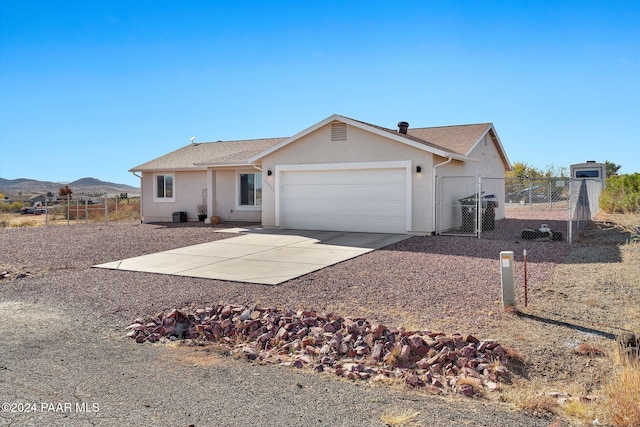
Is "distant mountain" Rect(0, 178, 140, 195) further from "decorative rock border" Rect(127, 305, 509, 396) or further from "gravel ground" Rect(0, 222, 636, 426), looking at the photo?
"decorative rock border" Rect(127, 305, 509, 396)

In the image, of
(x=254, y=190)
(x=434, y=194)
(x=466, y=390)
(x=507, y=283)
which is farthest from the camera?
(x=254, y=190)

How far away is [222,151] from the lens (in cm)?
2475

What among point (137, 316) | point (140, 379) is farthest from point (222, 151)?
point (140, 379)

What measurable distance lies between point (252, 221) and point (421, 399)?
699 inches

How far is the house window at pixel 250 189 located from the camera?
21234mm

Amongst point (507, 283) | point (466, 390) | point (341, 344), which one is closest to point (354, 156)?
point (507, 283)

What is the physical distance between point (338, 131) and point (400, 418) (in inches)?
529

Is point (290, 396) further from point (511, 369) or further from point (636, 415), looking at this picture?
point (636, 415)

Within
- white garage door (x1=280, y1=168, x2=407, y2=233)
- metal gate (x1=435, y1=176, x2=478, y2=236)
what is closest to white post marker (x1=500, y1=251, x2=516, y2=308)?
metal gate (x1=435, y1=176, x2=478, y2=236)

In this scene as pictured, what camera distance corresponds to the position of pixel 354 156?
631 inches

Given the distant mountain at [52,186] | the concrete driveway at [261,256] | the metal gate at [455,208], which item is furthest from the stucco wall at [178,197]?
the distant mountain at [52,186]

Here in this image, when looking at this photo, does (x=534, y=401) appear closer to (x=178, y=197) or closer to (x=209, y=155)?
(x=178, y=197)

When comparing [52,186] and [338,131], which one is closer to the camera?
[338,131]

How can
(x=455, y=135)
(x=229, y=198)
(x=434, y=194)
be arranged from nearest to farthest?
(x=434, y=194) < (x=455, y=135) < (x=229, y=198)
